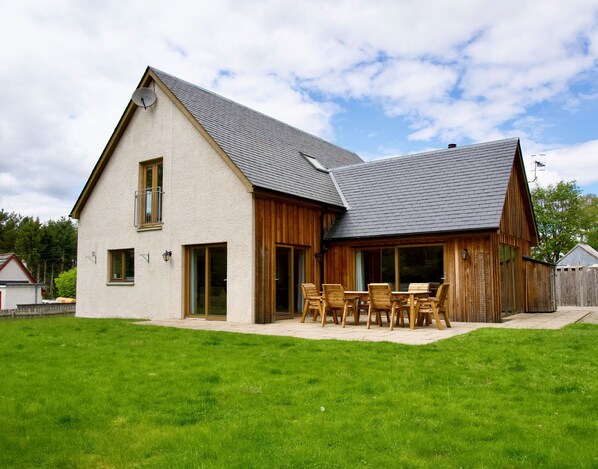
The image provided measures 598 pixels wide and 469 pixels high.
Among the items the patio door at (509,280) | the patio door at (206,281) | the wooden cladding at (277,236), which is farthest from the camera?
the patio door at (509,280)

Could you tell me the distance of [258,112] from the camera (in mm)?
20797

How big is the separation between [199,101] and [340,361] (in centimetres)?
1205

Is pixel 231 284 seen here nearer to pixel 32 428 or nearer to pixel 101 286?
pixel 101 286

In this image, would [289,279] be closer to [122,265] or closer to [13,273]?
[122,265]

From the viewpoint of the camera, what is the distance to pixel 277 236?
14711 millimetres

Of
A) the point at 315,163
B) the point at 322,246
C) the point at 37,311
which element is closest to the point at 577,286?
the point at 315,163

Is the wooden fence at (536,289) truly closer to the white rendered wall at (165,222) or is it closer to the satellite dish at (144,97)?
the white rendered wall at (165,222)

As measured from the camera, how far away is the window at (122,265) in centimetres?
1742

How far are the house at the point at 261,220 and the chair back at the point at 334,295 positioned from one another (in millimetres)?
1825

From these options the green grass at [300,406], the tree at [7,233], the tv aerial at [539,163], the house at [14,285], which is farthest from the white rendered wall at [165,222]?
the tree at [7,233]

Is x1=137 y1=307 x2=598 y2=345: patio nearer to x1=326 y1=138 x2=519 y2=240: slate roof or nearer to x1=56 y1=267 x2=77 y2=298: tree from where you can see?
x1=326 y1=138 x2=519 y2=240: slate roof

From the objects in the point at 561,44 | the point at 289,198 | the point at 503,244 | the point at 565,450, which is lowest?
the point at 565,450

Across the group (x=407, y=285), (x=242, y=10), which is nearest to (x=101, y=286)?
(x=407, y=285)

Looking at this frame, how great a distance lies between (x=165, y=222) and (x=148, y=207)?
1.23 m
